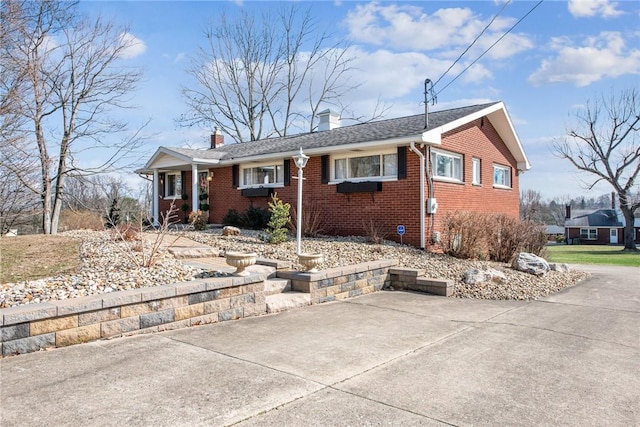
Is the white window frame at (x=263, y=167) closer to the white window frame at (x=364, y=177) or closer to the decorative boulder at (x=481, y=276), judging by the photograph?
the white window frame at (x=364, y=177)

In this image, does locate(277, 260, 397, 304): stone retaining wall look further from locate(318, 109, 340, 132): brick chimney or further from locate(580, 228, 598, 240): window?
locate(580, 228, 598, 240): window

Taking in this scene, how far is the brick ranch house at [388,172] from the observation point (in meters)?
10.6

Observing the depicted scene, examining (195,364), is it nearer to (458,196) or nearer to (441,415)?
(441,415)

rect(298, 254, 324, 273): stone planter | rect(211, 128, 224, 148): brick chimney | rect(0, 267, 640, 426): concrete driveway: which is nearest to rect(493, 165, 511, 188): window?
rect(0, 267, 640, 426): concrete driveway

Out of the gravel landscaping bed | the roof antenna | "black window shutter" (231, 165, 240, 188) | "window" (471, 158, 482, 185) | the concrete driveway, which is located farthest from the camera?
"black window shutter" (231, 165, 240, 188)

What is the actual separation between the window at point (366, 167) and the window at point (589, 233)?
46.8m

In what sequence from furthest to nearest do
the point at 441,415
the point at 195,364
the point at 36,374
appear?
the point at 195,364
the point at 36,374
the point at 441,415

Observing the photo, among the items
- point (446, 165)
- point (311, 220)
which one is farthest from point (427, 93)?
point (311, 220)

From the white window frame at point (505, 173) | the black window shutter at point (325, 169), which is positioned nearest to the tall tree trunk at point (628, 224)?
the white window frame at point (505, 173)

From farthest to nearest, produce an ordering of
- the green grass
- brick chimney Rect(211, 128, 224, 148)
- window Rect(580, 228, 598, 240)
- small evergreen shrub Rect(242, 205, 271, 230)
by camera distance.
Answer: window Rect(580, 228, 598, 240) → brick chimney Rect(211, 128, 224, 148) → the green grass → small evergreen shrub Rect(242, 205, 271, 230)

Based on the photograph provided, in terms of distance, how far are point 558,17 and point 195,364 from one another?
Answer: 35.0 feet

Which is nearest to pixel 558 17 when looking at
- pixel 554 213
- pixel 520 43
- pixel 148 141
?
pixel 520 43

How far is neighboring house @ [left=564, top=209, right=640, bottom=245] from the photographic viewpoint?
46250mm

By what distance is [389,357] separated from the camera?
12.5ft
